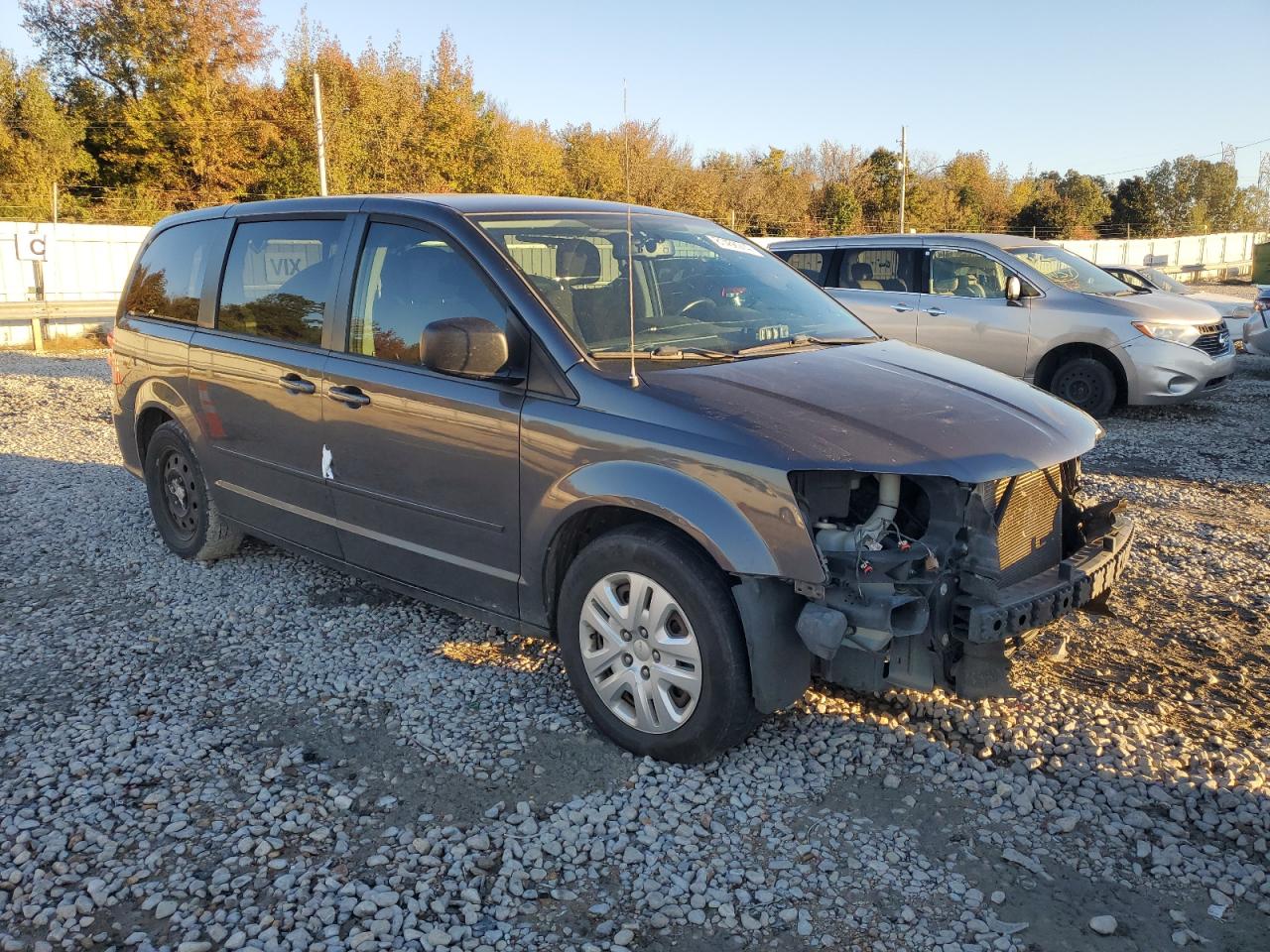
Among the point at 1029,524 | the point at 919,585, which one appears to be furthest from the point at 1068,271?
the point at 919,585

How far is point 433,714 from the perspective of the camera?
12.9 ft

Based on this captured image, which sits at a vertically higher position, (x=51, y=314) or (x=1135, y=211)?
(x=1135, y=211)

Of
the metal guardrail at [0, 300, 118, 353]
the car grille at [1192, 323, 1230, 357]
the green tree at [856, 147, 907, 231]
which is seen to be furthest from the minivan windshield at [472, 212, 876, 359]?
the green tree at [856, 147, 907, 231]

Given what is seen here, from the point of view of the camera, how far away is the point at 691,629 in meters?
3.32

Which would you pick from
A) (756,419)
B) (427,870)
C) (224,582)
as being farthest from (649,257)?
(224,582)

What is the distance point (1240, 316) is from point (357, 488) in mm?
19684

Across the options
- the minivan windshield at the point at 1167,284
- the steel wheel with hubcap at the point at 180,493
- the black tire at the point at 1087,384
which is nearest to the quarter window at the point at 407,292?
the steel wheel with hubcap at the point at 180,493

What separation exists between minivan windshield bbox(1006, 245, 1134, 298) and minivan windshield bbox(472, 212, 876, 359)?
21.2 ft

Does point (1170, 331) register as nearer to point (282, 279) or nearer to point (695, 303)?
point (695, 303)

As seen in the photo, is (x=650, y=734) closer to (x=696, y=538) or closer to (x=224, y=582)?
(x=696, y=538)

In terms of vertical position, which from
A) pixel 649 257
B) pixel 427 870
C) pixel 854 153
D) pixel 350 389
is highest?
pixel 854 153

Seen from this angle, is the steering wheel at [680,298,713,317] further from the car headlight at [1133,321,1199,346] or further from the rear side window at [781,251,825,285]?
the car headlight at [1133,321,1199,346]

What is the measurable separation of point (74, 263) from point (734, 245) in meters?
22.9

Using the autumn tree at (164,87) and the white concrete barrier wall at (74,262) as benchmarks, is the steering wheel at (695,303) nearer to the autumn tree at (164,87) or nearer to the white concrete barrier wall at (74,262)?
the white concrete barrier wall at (74,262)
